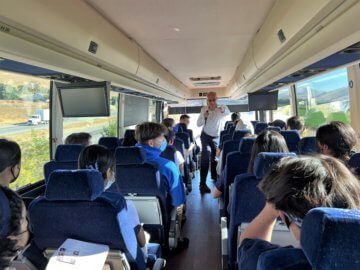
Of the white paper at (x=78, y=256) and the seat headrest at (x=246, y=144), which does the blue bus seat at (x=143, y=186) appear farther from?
the white paper at (x=78, y=256)

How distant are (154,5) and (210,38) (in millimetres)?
2050

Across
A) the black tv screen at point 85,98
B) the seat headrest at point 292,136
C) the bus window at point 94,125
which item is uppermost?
the black tv screen at point 85,98

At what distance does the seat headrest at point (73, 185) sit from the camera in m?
1.79

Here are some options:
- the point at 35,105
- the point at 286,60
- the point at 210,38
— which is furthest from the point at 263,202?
the point at 210,38

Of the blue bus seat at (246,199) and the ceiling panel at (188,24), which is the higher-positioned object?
the ceiling panel at (188,24)

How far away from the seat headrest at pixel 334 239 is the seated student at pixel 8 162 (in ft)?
6.86

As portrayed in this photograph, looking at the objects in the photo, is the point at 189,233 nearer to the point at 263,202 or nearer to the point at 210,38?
the point at 263,202

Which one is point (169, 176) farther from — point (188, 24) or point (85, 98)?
point (188, 24)

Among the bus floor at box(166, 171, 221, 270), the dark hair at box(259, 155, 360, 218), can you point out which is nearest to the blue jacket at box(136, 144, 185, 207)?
the bus floor at box(166, 171, 221, 270)

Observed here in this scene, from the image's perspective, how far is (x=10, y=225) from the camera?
1.68 m

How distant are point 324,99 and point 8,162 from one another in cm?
580

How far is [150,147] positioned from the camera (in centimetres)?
362

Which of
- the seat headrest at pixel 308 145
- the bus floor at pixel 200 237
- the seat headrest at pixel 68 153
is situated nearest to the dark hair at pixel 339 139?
the seat headrest at pixel 308 145

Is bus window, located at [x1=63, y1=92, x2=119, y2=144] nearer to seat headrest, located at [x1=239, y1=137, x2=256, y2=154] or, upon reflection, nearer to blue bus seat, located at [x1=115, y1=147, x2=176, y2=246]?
blue bus seat, located at [x1=115, y1=147, x2=176, y2=246]
